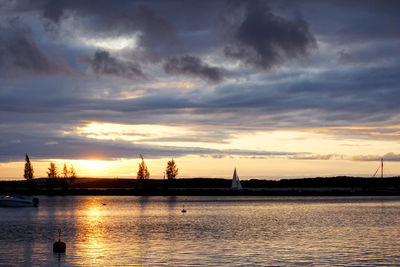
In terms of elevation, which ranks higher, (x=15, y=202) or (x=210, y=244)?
(x=15, y=202)

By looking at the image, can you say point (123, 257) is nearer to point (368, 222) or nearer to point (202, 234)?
point (202, 234)

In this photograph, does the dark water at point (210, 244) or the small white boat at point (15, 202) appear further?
the small white boat at point (15, 202)

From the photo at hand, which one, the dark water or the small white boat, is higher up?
the small white boat

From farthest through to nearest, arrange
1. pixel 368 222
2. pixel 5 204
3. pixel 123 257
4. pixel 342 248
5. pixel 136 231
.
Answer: pixel 5 204 → pixel 368 222 → pixel 136 231 → pixel 342 248 → pixel 123 257

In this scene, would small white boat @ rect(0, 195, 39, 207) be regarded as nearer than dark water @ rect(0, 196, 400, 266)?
No

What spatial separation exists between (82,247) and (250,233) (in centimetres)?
2305

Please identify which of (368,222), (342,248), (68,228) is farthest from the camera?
(368,222)

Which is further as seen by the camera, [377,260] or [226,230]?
[226,230]

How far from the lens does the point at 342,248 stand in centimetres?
5709

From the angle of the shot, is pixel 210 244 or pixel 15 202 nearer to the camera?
pixel 210 244

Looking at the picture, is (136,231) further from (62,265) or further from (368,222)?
(368,222)

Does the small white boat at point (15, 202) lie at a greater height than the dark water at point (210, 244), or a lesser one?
greater

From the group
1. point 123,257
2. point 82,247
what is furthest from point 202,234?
point 123,257

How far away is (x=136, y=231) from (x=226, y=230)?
1207 cm
